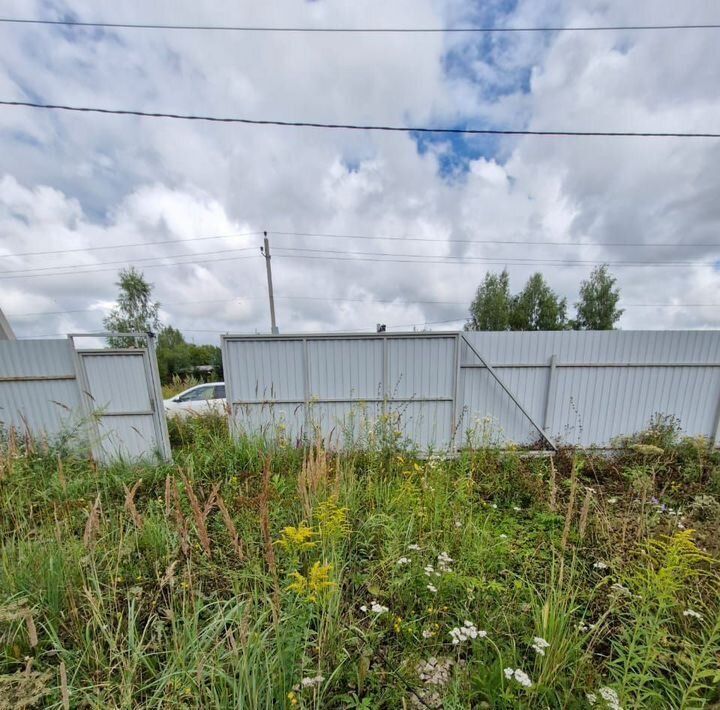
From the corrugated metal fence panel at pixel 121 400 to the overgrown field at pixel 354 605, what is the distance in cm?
114

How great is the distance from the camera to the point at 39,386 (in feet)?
12.2

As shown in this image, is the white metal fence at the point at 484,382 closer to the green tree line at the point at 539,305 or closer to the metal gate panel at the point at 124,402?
the metal gate panel at the point at 124,402

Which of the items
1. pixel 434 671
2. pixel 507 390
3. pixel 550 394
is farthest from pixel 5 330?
pixel 550 394

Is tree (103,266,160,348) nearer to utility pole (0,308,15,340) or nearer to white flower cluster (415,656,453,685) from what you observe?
utility pole (0,308,15,340)

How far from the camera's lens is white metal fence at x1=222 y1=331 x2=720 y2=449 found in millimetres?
4195

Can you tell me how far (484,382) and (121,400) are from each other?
5.21m

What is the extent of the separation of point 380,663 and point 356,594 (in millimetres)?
404

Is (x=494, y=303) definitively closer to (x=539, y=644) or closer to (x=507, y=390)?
(x=507, y=390)

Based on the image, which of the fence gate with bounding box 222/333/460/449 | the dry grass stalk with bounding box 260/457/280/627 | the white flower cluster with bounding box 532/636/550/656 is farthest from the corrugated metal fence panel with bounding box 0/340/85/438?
the white flower cluster with bounding box 532/636/550/656

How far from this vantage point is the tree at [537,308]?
64.6 ft

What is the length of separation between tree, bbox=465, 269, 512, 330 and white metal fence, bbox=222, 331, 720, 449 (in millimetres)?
16167

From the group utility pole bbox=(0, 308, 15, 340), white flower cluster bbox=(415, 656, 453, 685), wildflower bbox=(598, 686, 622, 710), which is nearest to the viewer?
wildflower bbox=(598, 686, 622, 710)

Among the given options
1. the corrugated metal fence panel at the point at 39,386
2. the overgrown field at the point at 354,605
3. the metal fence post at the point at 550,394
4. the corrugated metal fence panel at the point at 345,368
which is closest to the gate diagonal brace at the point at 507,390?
the metal fence post at the point at 550,394

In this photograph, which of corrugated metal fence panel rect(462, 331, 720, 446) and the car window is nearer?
corrugated metal fence panel rect(462, 331, 720, 446)
